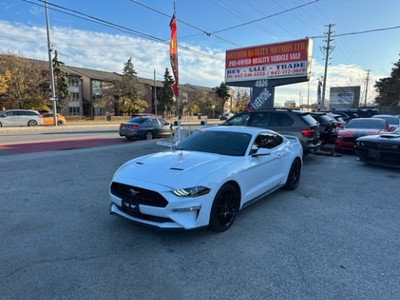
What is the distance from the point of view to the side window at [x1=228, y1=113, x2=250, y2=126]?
950 cm

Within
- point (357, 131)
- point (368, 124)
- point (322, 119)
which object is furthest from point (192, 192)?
point (368, 124)

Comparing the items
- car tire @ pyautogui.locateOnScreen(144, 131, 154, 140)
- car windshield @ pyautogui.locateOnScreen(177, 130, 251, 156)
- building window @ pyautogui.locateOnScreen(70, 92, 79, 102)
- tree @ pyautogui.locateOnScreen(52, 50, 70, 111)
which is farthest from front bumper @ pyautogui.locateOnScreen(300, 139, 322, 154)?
building window @ pyautogui.locateOnScreen(70, 92, 79, 102)

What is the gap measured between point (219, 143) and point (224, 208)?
1364 millimetres

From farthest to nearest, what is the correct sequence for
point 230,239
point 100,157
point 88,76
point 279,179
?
point 88,76 → point 100,157 → point 279,179 → point 230,239

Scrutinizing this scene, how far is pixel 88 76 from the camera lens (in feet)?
178

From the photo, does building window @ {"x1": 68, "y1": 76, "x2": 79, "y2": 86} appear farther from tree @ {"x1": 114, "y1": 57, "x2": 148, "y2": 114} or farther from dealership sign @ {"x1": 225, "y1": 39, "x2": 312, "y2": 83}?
dealership sign @ {"x1": 225, "y1": 39, "x2": 312, "y2": 83}

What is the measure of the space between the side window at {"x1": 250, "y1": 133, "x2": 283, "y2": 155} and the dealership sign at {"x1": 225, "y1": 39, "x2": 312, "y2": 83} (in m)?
9.96

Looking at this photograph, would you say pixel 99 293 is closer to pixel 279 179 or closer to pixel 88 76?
pixel 279 179

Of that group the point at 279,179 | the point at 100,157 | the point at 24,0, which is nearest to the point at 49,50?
the point at 24,0

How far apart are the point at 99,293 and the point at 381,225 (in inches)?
163

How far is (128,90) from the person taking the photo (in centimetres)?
5350

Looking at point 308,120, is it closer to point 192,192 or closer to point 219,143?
point 219,143

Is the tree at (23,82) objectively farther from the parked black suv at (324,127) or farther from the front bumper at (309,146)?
the front bumper at (309,146)

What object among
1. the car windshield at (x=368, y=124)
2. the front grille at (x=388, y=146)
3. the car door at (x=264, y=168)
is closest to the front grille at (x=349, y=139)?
the car windshield at (x=368, y=124)
